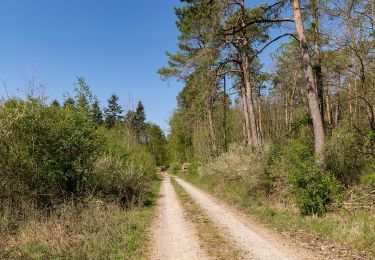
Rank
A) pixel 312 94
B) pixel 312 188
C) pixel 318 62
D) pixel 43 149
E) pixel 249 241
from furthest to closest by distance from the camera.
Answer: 1. pixel 318 62
2. pixel 312 94
3. pixel 43 149
4. pixel 312 188
5. pixel 249 241

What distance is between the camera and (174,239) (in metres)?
9.45

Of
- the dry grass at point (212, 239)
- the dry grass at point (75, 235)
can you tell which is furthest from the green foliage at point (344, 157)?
the dry grass at point (75, 235)

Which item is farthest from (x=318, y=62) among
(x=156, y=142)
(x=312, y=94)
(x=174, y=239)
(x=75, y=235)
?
(x=156, y=142)

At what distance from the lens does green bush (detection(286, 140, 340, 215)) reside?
1066cm

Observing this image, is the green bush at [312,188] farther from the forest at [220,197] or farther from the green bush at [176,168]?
the green bush at [176,168]

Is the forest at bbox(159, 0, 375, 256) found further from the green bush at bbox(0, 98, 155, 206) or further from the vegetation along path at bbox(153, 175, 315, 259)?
the green bush at bbox(0, 98, 155, 206)

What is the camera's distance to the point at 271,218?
460 inches

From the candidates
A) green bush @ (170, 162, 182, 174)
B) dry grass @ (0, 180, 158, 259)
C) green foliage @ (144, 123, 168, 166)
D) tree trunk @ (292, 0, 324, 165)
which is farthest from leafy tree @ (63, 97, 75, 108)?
green foliage @ (144, 123, 168, 166)

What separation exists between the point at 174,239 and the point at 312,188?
15.8ft

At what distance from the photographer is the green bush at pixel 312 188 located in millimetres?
10664

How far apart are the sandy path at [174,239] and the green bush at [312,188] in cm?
383

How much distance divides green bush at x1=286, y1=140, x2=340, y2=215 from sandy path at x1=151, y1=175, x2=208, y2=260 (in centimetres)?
383

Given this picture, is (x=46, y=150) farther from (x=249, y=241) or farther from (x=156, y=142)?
(x=156, y=142)

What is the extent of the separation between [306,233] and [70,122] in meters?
9.27
